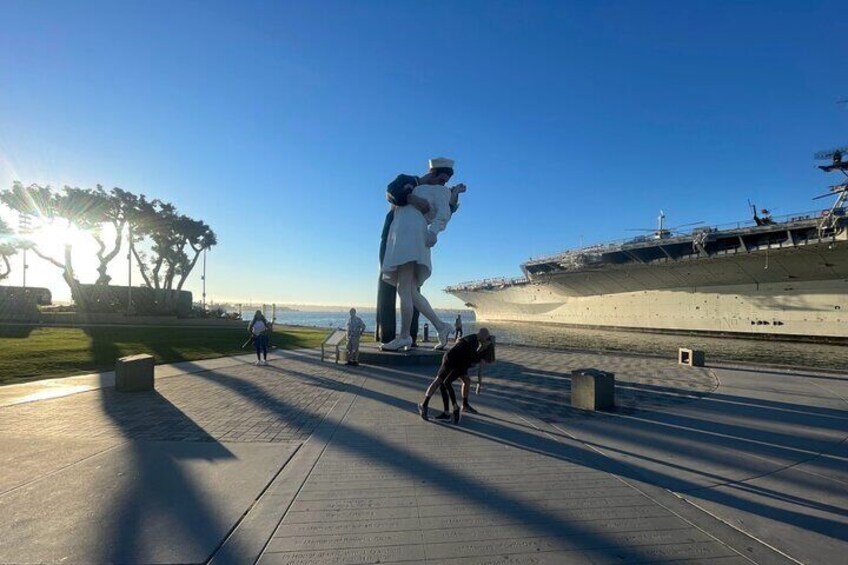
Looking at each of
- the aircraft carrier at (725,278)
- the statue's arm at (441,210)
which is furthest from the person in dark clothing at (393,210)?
the aircraft carrier at (725,278)

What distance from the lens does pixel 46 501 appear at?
149 inches

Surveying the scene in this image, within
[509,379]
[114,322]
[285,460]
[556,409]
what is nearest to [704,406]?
[556,409]

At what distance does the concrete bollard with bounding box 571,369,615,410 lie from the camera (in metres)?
7.96

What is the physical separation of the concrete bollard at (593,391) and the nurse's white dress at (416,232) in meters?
6.78

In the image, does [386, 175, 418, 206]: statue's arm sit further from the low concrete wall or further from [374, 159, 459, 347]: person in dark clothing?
the low concrete wall

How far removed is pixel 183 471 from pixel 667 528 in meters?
4.56

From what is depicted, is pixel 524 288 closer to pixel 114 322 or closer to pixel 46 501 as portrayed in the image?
pixel 114 322

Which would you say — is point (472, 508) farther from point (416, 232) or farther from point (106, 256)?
point (106, 256)

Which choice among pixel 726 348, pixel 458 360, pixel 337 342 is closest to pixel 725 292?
pixel 726 348

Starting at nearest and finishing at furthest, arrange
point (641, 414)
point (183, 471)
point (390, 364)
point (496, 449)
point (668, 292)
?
1. point (183, 471)
2. point (496, 449)
3. point (641, 414)
4. point (390, 364)
5. point (668, 292)

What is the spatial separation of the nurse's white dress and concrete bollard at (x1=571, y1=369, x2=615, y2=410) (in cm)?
678

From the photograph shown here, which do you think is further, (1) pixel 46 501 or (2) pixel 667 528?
(1) pixel 46 501

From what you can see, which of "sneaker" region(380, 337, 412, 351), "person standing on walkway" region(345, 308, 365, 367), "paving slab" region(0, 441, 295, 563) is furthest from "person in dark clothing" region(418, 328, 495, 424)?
"sneaker" region(380, 337, 412, 351)

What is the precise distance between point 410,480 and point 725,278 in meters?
58.2
